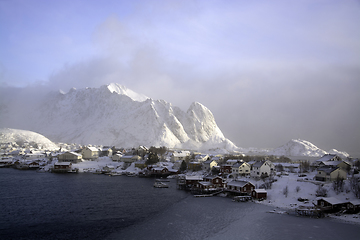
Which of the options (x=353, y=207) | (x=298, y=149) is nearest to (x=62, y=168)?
(x=353, y=207)

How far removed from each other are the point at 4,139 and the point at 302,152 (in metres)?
97.2

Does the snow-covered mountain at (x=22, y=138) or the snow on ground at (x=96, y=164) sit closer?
the snow on ground at (x=96, y=164)

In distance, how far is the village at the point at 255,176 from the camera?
881 inches

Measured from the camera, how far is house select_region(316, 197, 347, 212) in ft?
69.4

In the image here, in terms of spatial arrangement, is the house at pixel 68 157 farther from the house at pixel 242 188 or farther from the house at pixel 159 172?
the house at pixel 242 188

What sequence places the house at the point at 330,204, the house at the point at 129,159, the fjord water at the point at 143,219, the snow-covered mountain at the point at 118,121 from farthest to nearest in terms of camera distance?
the snow-covered mountain at the point at 118,121 → the house at the point at 129,159 → the house at the point at 330,204 → the fjord water at the point at 143,219

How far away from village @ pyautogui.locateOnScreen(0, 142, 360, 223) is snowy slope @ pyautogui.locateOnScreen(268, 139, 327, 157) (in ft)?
164

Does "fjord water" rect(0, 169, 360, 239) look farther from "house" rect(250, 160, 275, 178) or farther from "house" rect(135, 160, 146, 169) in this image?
"house" rect(135, 160, 146, 169)

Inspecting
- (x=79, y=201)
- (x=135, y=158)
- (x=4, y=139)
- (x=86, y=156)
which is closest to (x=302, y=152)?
(x=135, y=158)

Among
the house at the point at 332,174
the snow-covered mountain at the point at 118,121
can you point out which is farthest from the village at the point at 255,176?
the snow-covered mountain at the point at 118,121

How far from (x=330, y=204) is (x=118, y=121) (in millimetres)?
90839

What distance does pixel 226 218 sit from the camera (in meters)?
19.9

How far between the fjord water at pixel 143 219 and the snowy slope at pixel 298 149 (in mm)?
75729

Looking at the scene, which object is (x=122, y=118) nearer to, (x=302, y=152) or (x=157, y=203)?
(x=302, y=152)
